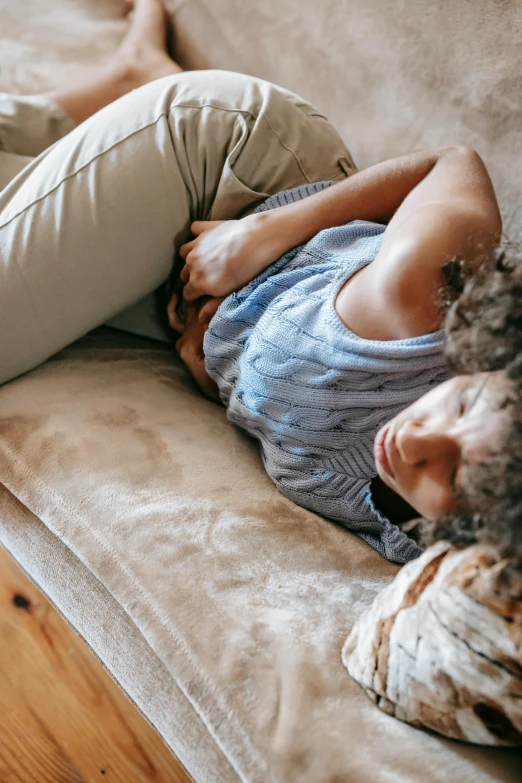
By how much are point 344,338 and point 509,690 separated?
0.40 meters

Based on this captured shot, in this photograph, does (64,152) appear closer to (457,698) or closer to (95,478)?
(95,478)

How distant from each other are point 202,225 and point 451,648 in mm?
656

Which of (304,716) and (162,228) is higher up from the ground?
(162,228)

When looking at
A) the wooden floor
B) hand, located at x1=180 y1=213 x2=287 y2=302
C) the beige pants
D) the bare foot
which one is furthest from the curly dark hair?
the bare foot

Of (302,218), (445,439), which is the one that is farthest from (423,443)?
(302,218)

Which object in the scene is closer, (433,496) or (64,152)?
(433,496)

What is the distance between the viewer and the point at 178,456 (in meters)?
0.91

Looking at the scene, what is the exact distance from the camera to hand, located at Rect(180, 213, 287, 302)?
0.96m

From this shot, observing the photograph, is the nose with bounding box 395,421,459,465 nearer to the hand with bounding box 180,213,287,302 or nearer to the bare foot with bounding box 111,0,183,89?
the hand with bounding box 180,213,287,302

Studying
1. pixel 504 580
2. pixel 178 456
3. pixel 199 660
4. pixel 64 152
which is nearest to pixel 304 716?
pixel 199 660

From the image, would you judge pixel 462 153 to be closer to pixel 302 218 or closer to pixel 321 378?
pixel 302 218

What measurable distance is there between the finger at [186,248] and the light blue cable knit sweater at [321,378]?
0.33 feet

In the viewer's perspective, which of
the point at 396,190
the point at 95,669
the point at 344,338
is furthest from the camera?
the point at 95,669

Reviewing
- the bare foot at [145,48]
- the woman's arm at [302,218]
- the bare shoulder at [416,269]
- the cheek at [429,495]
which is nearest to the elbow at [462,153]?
the woman's arm at [302,218]
